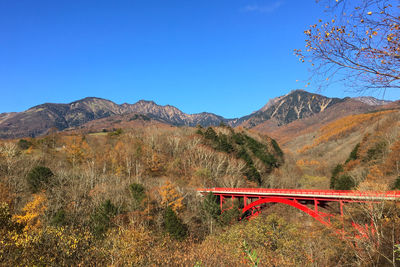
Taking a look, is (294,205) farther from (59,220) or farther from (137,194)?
(59,220)

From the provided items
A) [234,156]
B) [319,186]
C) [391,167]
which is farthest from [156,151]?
[391,167]

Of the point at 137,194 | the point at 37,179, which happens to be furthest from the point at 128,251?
the point at 37,179

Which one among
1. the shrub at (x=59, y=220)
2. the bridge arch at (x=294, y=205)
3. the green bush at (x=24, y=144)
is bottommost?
the bridge arch at (x=294, y=205)

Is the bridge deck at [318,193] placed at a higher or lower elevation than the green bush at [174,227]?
higher

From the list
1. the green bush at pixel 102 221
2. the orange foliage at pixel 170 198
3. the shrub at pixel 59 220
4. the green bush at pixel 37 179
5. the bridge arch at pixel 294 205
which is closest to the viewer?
the green bush at pixel 102 221

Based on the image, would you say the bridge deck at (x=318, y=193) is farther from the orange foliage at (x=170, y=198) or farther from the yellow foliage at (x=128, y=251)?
the yellow foliage at (x=128, y=251)

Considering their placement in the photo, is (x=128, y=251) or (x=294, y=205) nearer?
(x=128, y=251)

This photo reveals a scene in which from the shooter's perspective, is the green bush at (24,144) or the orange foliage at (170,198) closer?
the orange foliage at (170,198)

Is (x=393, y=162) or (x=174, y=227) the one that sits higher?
(x=393, y=162)

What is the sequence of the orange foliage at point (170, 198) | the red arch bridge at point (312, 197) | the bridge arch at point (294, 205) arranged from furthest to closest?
the orange foliage at point (170, 198) → the bridge arch at point (294, 205) → the red arch bridge at point (312, 197)

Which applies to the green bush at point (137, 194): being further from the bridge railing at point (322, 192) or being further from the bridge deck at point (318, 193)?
the bridge railing at point (322, 192)

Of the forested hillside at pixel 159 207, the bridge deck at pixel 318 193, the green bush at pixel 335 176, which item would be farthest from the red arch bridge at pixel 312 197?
the green bush at pixel 335 176

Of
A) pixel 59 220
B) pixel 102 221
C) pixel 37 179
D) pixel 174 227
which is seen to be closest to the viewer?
pixel 59 220

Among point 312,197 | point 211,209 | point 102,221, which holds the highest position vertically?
point 312,197
